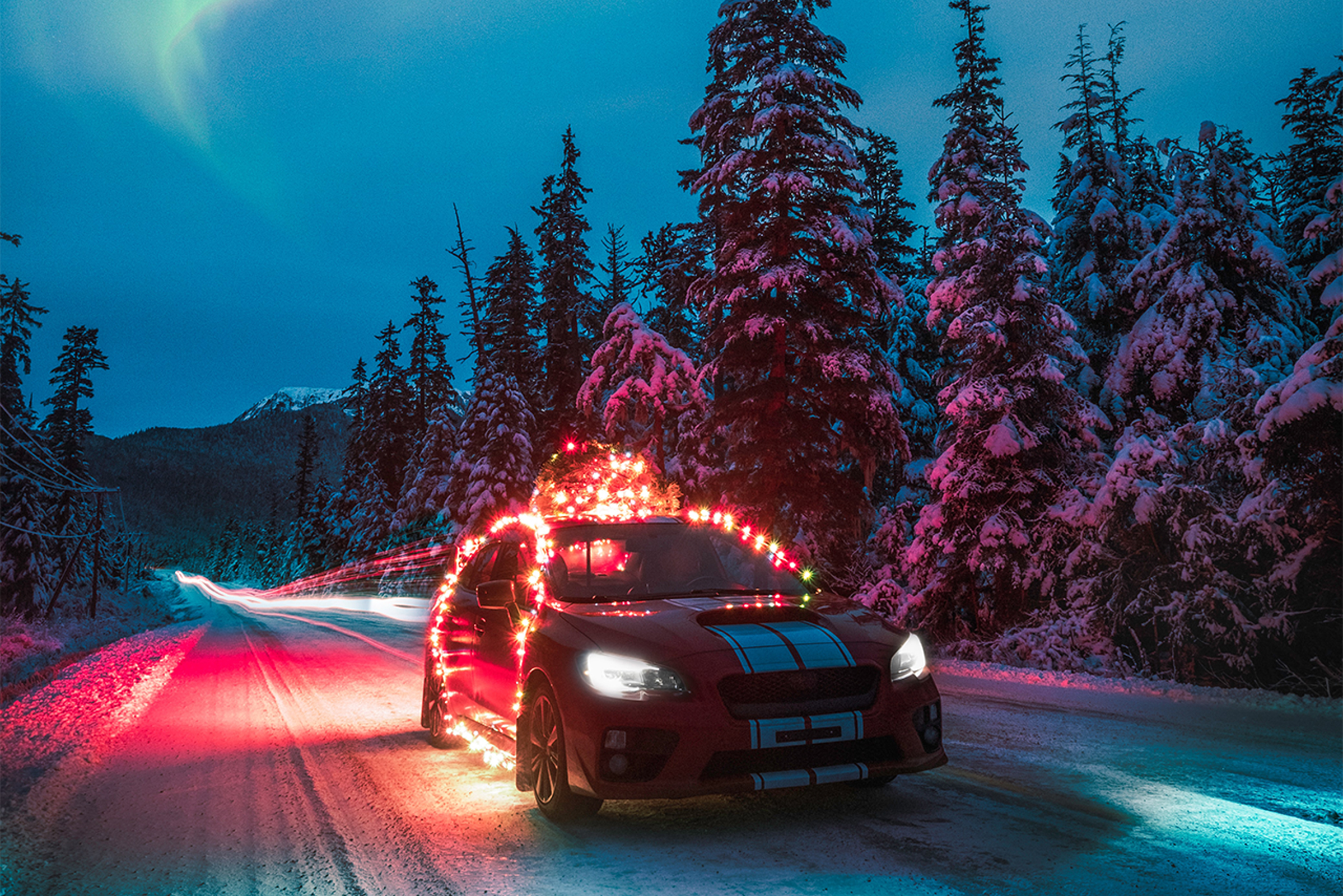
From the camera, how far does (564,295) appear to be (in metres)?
37.9

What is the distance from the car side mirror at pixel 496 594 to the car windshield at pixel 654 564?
1.08 feet

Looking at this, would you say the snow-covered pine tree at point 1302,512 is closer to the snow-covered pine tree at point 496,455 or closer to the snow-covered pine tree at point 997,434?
the snow-covered pine tree at point 997,434

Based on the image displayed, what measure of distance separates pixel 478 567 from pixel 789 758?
3.98 metres

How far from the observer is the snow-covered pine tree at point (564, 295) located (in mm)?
37750

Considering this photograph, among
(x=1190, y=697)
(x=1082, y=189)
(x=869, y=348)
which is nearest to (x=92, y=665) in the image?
(x=869, y=348)

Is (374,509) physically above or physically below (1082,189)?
below

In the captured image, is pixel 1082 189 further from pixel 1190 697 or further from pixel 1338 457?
pixel 1190 697

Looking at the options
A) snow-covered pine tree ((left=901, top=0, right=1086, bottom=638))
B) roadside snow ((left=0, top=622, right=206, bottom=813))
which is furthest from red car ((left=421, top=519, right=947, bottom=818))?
snow-covered pine tree ((left=901, top=0, right=1086, bottom=638))

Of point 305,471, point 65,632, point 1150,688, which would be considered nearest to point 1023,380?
point 1150,688

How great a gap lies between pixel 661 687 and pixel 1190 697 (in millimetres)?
6930

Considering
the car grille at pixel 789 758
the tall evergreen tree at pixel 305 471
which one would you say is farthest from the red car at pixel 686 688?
the tall evergreen tree at pixel 305 471

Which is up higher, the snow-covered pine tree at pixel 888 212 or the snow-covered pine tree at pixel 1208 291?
the snow-covered pine tree at pixel 888 212

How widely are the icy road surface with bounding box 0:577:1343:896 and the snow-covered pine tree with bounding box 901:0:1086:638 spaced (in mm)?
5926

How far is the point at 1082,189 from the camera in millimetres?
20656
